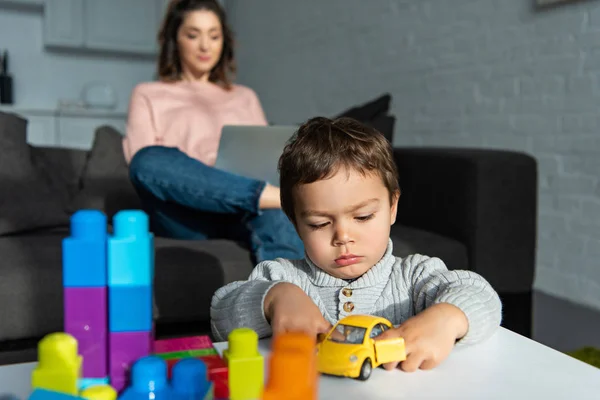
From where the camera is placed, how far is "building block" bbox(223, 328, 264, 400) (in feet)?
1.59

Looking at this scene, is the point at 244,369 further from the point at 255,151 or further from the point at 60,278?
the point at 255,151

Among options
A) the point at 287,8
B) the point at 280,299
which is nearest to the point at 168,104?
the point at 280,299

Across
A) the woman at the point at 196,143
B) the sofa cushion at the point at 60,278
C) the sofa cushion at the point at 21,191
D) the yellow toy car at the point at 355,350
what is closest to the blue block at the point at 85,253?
the yellow toy car at the point at 355,350

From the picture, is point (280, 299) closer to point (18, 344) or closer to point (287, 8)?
point (18, 344)

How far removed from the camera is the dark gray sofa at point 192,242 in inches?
50.4

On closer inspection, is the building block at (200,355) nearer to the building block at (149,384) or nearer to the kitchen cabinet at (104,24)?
the building block at (149,384)

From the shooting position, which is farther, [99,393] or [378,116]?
[378,116]

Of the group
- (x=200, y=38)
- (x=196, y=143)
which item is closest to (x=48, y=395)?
(x=196, y=143)

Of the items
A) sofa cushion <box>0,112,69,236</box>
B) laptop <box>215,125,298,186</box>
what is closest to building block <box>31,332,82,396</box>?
laptop <box>215,125,298,186</box>

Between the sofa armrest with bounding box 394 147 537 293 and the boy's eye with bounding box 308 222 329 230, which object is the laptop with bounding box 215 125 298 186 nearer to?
the sofa armrest with bounding box 394 147 537 293

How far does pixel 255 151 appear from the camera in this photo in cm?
149

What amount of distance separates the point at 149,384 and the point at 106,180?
5.24 feet

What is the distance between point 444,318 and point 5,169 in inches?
59.1

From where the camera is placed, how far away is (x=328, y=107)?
347 cm
